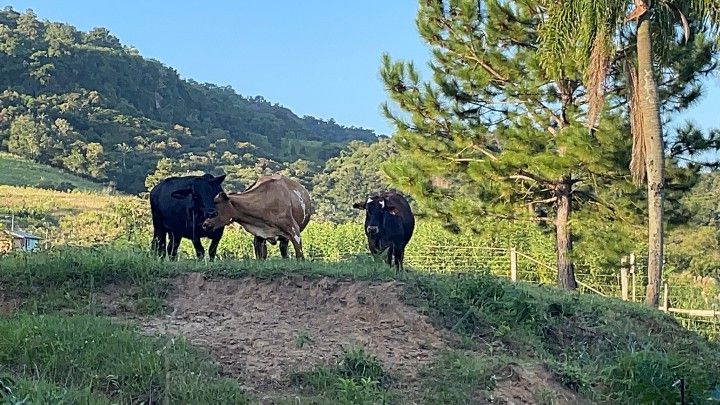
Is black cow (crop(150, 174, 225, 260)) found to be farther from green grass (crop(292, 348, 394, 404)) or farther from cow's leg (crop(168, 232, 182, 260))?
green grass (crop(292, 348, 394, 404))

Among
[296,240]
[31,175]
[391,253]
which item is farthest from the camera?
[31,175]

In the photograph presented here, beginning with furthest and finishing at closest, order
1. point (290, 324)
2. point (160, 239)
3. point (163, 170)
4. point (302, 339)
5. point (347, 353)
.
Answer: point (163, 170) < point (160, 239) < point (290, 324) < point (302, 339) < point (347, 353)

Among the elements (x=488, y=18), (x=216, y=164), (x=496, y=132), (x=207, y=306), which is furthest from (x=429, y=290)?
(x=216, y=164)

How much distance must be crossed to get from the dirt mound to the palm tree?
26.2 ft

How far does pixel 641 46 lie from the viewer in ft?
50.1

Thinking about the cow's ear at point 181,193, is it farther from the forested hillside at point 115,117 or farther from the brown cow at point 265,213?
the forested hillside at point 115,117

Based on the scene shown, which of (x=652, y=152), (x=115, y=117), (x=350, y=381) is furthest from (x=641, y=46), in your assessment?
(x=115, y=117)

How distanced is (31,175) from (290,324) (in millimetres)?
48238

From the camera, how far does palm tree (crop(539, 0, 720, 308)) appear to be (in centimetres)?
1498

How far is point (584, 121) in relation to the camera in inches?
703

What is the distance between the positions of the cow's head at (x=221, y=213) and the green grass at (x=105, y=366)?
576cm

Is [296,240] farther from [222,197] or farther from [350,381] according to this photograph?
[350,381]

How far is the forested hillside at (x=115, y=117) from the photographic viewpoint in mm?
56625

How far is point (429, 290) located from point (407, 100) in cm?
1076
